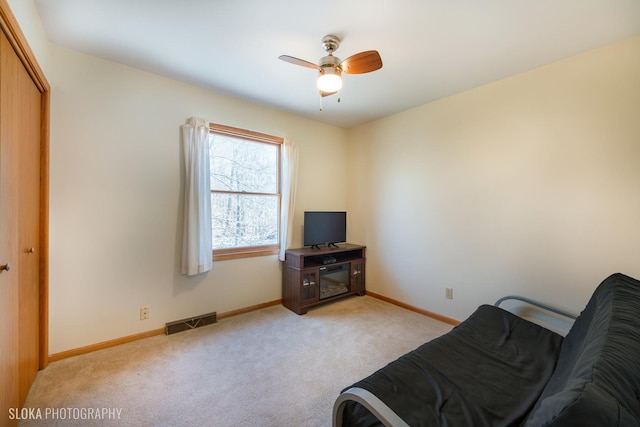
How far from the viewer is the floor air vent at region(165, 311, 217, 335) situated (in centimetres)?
269

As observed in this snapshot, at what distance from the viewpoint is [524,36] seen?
197 cm

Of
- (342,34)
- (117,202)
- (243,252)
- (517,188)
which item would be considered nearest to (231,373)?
(243,252)

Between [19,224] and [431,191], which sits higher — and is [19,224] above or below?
below

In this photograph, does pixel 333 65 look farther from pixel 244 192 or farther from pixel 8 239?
pixel 8 239

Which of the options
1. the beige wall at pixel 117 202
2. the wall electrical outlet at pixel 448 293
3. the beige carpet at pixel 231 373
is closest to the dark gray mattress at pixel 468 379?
the beige carpet at pixel 231 373

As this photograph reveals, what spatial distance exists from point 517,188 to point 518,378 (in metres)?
1.82

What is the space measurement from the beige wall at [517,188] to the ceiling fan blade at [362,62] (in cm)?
158

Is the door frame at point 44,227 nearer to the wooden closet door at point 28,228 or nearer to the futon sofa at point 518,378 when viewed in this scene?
the wooden closet door at point 28,228

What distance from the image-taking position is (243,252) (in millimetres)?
3260

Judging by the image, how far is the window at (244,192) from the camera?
308 cm

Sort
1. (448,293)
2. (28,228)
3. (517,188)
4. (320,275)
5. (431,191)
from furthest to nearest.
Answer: (320,275) → (431,191) → (448,293) → (517,188) → (28,228)

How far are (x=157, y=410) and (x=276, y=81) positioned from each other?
290 cm

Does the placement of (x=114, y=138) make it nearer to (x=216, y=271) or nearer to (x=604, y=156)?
(x=216, y=271)

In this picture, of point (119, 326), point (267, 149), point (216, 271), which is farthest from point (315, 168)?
point (119, 326)
